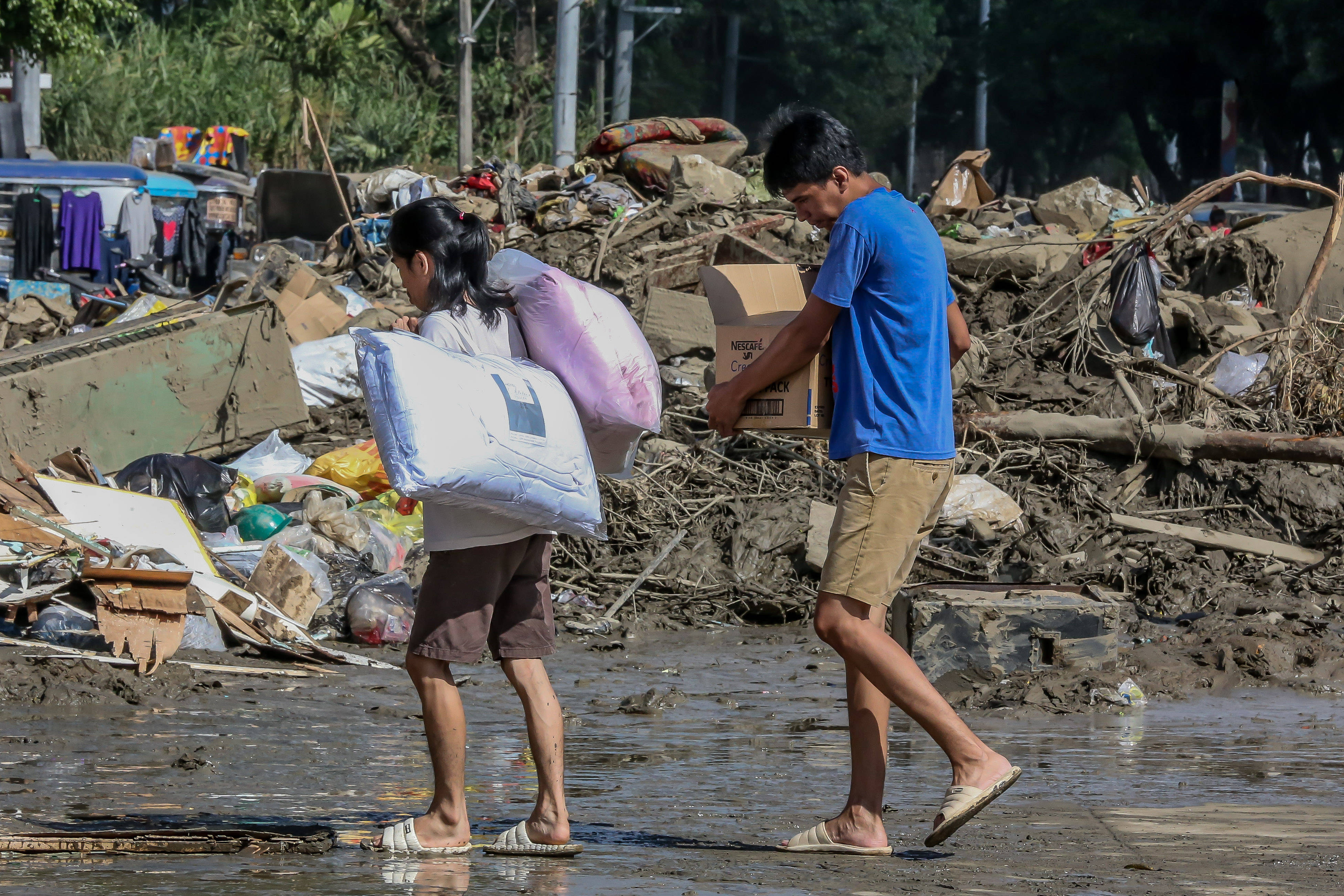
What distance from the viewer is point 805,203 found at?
3.70 meters

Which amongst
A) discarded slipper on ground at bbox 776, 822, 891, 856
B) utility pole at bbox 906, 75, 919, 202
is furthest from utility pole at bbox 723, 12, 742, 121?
discarded slipper on ground at bbox 776, 822, 891, 856

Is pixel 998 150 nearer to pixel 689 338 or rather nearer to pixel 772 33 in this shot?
pixel 772 33

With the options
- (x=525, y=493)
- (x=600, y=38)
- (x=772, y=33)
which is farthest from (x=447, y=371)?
(x=772, y=33)

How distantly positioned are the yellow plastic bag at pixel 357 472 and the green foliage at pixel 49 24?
38.5 ft

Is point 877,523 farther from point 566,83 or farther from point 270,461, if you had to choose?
point 566,83

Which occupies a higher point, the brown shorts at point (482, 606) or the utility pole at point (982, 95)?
the utility pole at point (982, 95)

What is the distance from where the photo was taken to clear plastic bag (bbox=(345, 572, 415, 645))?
7141mm

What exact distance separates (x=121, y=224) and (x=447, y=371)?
16.2 metres

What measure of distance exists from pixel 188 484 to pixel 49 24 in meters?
12.5

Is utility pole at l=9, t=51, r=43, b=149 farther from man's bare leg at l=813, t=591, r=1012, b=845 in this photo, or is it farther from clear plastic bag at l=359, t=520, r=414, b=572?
man's bare leg at l=813, t=591, r=1012, b=845

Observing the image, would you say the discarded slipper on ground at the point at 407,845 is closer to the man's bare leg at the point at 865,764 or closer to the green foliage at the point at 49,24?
the man's bare leg at the point at 865,764

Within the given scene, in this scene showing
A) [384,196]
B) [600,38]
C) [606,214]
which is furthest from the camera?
[600,38]

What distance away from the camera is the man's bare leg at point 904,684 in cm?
349

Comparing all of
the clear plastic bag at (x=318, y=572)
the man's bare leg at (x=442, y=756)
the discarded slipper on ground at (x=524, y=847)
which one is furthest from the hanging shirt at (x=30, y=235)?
the discarded slipper on ground at (x=524, y=847)
